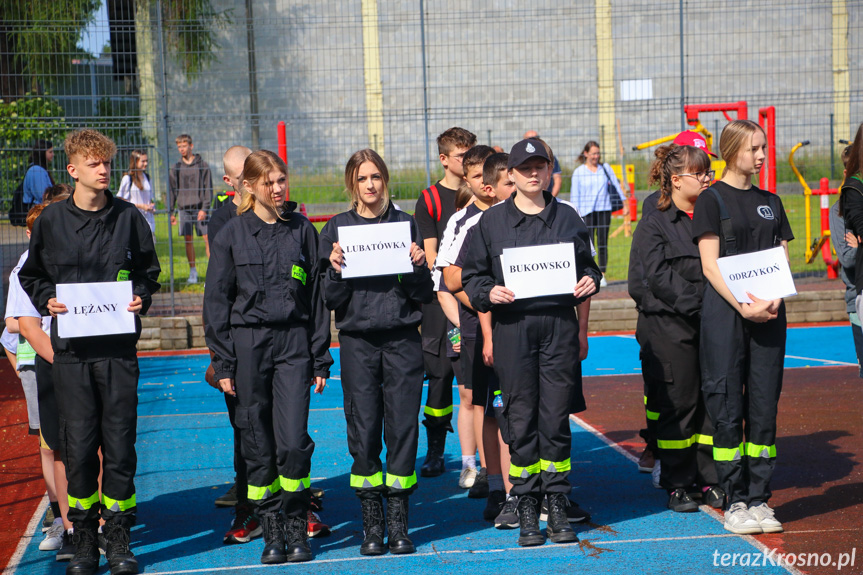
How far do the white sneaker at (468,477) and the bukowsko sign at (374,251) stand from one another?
6.16ft

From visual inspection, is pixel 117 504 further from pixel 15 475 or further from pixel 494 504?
pixel 15 475

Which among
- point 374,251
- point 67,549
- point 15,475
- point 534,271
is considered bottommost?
point 15,475

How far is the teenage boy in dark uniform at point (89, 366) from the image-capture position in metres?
5.20

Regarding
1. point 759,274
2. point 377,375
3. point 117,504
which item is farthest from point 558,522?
point 117,504

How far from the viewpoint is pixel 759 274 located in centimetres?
531

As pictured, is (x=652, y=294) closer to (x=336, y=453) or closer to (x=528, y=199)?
(x=528, y=199)

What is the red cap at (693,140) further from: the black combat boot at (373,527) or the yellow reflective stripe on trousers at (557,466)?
the black combat boot at (373,527)

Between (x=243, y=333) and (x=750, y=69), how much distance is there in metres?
11.9

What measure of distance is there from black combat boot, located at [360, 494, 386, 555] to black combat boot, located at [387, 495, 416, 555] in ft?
0.16

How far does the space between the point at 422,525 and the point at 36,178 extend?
8.33 metres

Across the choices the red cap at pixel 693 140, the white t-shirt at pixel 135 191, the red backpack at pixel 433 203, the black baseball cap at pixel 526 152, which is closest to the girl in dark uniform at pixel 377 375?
the black baseball cap at pixel 526 152

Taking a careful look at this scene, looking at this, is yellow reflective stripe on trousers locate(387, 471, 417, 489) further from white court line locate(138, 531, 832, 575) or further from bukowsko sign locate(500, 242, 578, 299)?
bukowsko sign locate(500, 242, 578, 299)

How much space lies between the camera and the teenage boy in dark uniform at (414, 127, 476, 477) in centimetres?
688

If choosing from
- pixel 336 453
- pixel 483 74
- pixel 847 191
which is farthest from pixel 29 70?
pixel 847 191
